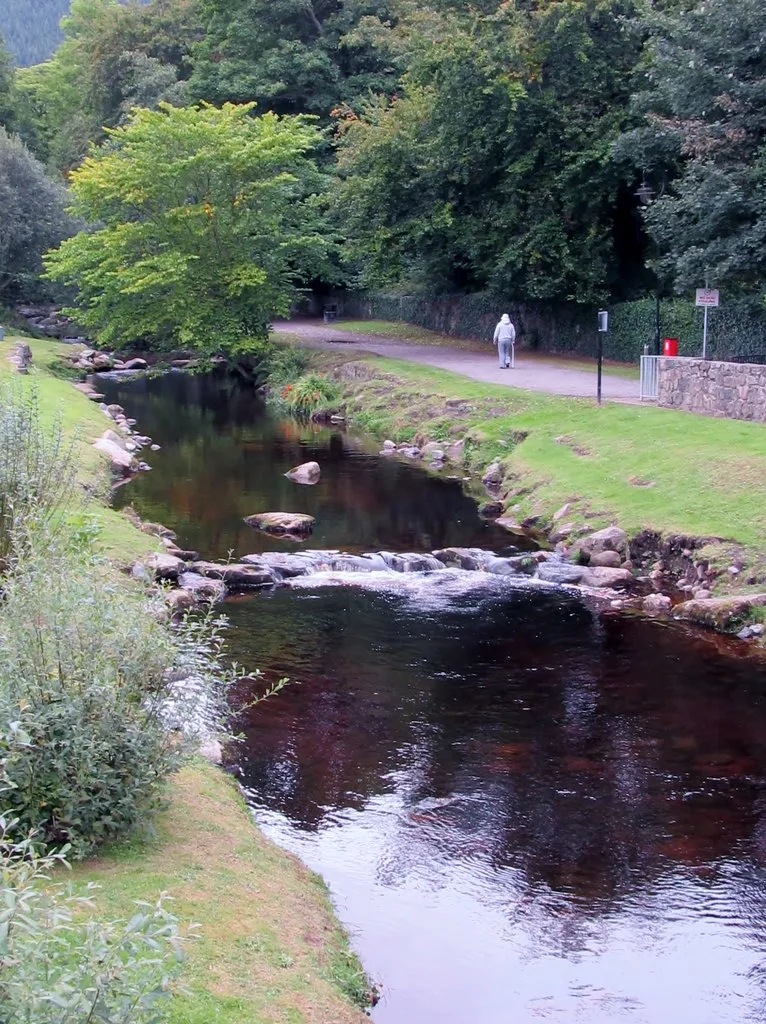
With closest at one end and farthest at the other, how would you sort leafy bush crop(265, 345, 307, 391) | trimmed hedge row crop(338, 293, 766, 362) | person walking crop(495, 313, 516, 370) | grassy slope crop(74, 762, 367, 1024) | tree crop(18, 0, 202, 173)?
grassy slope crop(74, 762, 367, 1024)
trimmed hedge row crop(338, 293, 766, 362)
person walking crop(495, 313, 516, 370)
leafy bush crop(265, 345, 307, 391)
tree crop(18, 0, 202, 173)

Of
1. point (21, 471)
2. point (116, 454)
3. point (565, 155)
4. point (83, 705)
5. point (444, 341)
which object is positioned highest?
point (565, 155)

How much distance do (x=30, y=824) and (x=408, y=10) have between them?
48.3m

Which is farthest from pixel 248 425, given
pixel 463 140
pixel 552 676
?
pixel 552 676

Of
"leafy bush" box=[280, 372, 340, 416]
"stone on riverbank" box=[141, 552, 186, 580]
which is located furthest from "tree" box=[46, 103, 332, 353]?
"stone on riverbank" box=[141, 552, 186, 580]

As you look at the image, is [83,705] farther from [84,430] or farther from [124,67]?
[124,67]

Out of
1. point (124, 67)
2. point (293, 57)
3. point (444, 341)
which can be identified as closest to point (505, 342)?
point (444, 341)

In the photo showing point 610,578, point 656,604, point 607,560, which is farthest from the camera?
point 607,560

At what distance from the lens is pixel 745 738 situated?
1216 cm

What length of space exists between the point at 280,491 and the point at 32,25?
188 meters

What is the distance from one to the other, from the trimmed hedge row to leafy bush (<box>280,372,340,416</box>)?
28.0 feet

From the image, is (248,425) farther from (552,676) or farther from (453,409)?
(552,676)

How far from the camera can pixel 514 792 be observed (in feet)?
35.3

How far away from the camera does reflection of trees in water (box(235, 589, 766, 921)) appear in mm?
9758

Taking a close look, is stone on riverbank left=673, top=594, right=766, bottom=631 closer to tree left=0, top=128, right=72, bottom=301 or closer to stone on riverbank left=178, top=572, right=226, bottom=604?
stone on riverbank left=178, top=572, right=226, bottom=604
